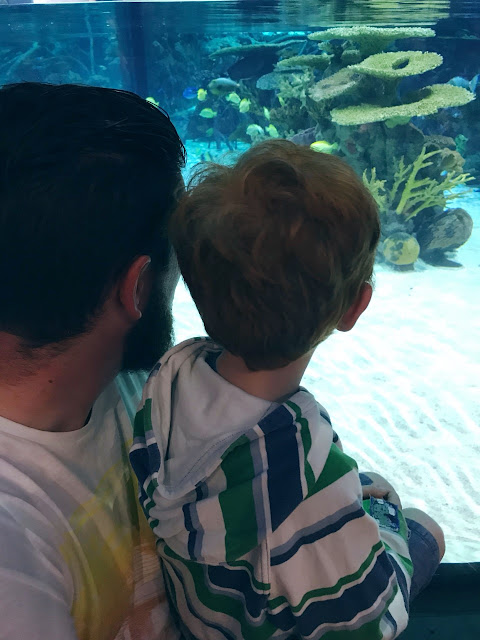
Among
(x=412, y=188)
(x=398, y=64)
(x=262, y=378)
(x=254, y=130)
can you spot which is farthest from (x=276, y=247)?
(x=254, y=130)

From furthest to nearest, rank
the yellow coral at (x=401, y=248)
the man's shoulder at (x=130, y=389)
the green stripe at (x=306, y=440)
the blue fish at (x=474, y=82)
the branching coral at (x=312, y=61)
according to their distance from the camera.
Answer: the branching coral at (x=312, y=61) < the yellow coral at (x=401, y=248) < the blue fish at (x=474, y=82) < the man's shoulder at (x=130, y=389) < the green stripe at (x=306, y=440)

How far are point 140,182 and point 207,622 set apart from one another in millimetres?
828

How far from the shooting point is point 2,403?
87 centimetres

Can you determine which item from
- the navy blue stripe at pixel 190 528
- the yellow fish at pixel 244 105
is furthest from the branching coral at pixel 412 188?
the navy blue stripe at pixel 190 528

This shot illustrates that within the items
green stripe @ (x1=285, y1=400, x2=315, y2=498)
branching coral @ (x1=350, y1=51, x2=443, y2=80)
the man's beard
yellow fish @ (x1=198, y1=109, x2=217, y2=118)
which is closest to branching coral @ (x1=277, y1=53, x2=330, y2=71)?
branching coral @ (x1=350, y1=51, x2=443, y2=80)

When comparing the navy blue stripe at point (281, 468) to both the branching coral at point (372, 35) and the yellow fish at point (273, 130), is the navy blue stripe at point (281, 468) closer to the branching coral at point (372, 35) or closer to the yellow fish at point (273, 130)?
the branching coral at point (372, 35)

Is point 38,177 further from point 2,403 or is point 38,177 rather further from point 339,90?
point 339,90

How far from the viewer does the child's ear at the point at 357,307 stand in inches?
36.0

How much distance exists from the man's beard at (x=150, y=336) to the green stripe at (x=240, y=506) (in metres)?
0.41

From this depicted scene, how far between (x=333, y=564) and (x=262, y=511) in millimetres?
158

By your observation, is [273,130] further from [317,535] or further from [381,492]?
[317,535]

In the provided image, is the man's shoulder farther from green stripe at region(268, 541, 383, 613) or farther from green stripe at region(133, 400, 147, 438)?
green stripe at region(268, 541, 383, 613)

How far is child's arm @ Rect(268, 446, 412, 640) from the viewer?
791 millimetres

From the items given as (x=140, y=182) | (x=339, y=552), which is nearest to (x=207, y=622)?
(x=339, y=552)
